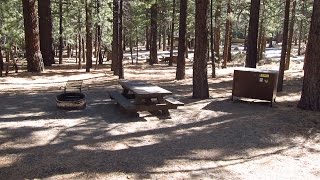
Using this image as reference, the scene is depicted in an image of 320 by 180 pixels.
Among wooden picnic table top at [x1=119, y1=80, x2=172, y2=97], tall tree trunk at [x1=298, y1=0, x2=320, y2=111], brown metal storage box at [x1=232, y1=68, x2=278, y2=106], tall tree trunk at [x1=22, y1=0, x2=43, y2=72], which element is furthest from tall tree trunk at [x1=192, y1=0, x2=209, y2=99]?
tall tree trunk at [x1=22, y1=0, x2=43, y2=72]

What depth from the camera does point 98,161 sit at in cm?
678

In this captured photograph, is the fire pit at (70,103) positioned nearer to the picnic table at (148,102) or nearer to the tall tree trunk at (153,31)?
the picnic table at (148,102)

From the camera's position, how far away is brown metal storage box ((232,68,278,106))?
38.7ft

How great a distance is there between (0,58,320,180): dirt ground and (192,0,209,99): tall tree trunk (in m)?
0.72

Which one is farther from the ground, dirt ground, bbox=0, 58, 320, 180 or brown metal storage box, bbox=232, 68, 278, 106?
brown metal storage box, bbox=232, 68, 278, 106

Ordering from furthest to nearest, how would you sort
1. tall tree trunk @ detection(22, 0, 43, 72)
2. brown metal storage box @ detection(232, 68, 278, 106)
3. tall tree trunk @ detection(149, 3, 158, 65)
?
tall tree trunk @ detection(149, 3, 158, 65)
tall tree trunk @ detection(22, 0, 43, 72)
brown metal storage box @ detection(232, 68, 278, 106)

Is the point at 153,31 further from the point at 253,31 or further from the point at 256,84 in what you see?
the point at 256,84

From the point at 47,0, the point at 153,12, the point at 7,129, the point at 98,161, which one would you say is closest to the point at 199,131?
the point at 98,161

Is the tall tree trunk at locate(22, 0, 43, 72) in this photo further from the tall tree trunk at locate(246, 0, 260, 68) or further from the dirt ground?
the tall tree trunk at locate(246, 0, 260, 68)

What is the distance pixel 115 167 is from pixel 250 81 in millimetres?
6928

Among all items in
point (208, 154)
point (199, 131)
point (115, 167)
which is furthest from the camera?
point (199, 131)

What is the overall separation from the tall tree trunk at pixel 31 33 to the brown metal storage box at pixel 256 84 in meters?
13.3

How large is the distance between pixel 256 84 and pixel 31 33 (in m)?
14.0

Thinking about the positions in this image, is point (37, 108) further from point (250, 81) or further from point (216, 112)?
point (250, 81)
